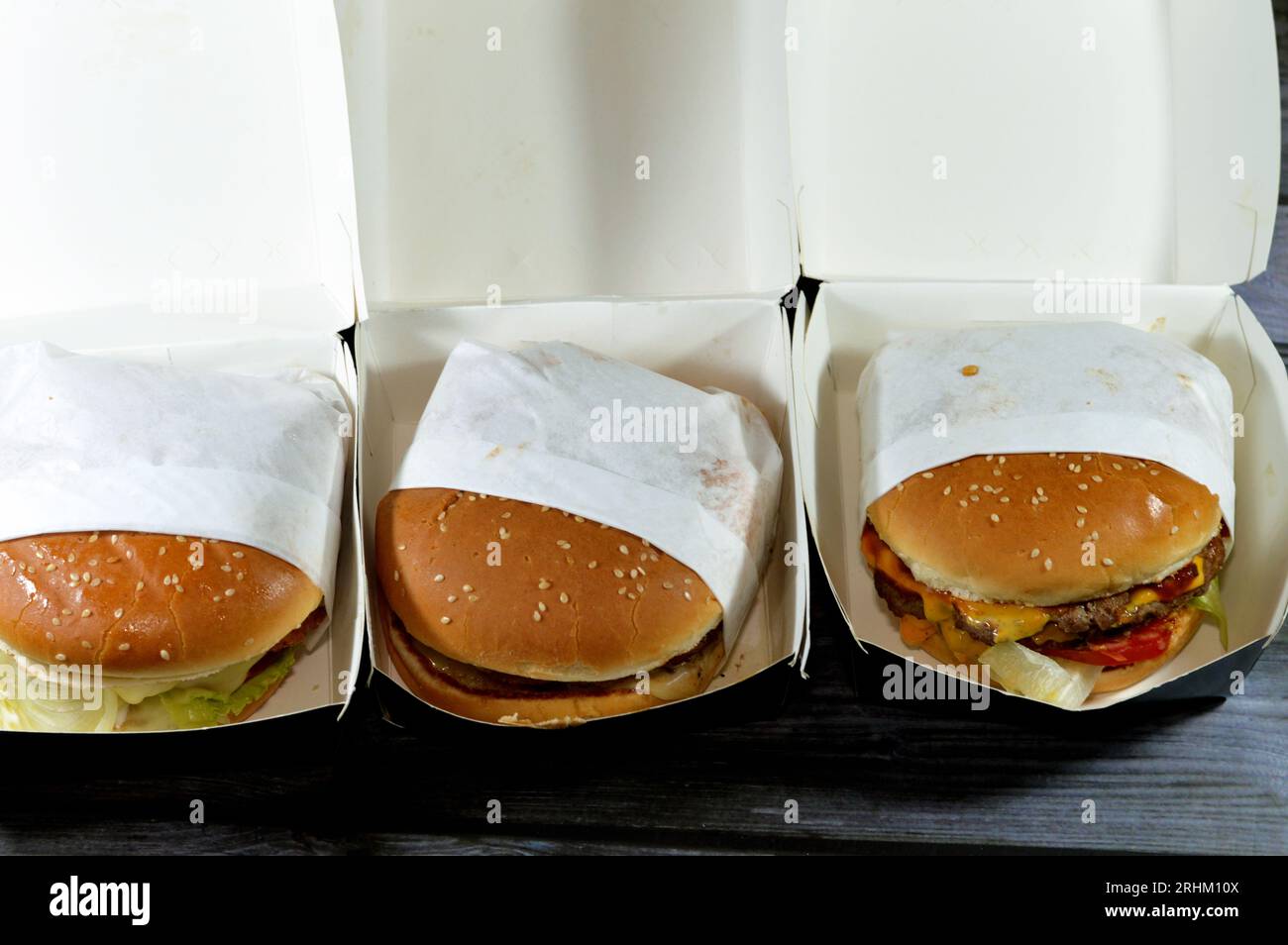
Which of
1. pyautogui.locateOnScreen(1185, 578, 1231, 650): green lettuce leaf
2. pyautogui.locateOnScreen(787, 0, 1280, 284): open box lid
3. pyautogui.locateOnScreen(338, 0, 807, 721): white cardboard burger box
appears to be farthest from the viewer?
pyautogui.locateOnScreen(787, 0, 1280, 284): open box lid

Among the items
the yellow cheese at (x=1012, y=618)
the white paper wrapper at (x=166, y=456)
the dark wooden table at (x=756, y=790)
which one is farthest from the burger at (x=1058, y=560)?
the white paper wrapper at (x=166, y=456)

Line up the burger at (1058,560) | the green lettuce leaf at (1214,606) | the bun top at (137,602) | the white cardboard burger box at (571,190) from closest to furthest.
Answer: the bun top at (137,602) < the burger at (1058,560) < the green lettuce leaf at (1214,606) < the white cardboard burger box at (571,190)

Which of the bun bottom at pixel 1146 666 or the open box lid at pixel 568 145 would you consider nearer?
the bun bottom at pixel 1146 666

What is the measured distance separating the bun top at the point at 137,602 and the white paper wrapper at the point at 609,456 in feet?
1.01

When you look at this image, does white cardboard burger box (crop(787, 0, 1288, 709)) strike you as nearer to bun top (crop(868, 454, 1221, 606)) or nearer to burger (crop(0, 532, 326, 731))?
bun top (crop(868, 454, 1221, 606))

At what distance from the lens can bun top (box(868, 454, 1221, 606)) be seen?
175 centimetres

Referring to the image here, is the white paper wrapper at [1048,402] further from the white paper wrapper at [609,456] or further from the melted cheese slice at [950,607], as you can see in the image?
the white paper wrapper at [609,456]

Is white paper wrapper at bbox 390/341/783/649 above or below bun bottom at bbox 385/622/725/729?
above

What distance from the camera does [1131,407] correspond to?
1849 mm

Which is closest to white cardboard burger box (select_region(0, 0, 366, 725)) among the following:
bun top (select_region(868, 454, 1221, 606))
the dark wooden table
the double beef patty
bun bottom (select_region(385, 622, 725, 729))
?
bun bottom (select_region(385, 622, 725, 729))

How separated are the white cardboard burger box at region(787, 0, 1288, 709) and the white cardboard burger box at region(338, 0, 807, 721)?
124mm

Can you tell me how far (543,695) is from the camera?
1717 mm

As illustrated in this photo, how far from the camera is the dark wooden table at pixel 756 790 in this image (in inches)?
71.9
